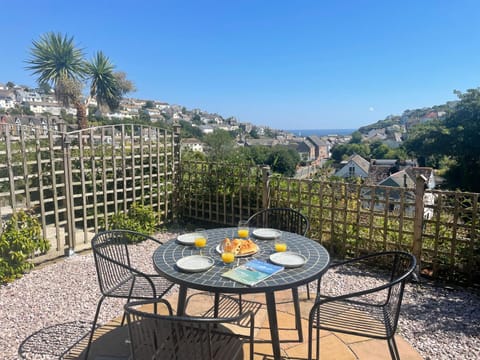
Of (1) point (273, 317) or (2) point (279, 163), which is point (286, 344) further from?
(2) point (279, 163)

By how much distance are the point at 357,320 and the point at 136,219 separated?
390 cm

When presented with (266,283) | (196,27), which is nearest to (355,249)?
(266,283)

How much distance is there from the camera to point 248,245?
6.99 feet

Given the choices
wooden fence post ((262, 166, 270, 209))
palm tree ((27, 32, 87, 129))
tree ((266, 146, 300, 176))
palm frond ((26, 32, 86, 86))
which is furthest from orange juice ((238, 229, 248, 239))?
palm frond ((26, 32, 86, 86))

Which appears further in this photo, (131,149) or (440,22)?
(440,22)

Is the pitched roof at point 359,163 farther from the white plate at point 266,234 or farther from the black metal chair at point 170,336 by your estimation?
the black metal chair at point 170,336

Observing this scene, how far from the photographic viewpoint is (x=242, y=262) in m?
1.98

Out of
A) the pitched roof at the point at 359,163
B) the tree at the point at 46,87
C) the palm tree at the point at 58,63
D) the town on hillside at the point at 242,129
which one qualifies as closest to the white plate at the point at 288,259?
the town on hillside at the point at 242,129

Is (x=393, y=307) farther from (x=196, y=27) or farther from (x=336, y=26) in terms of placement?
(x=196, y=27)

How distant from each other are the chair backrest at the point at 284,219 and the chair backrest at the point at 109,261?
1185 millimetres

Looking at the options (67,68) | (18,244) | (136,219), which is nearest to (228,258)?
(18,244)

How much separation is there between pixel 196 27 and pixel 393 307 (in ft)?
44.5

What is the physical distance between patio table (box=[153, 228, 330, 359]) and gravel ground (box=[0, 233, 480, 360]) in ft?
3.45

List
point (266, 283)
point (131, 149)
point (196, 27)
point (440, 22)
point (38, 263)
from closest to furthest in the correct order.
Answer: point (266, 283), point (38, 263), point (131, 149), point (440, 22), point (196, 27)
